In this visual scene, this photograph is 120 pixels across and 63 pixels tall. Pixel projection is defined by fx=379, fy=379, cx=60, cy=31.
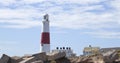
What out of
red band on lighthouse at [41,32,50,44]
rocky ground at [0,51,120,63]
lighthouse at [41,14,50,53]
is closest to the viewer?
rocky ground at [0,51,120,63]

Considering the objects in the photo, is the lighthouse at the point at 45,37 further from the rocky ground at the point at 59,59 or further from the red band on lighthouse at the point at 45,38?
the rocky ground at the point at 59,59

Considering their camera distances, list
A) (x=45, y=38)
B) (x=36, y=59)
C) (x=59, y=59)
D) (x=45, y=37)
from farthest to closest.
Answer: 1. (x=45, y=37)
2. (x=45, y=38)
3. (x=59, y=59)
4. (x=36, y=59)

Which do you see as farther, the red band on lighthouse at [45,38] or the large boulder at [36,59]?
the red band on lighthouse at [45,38]

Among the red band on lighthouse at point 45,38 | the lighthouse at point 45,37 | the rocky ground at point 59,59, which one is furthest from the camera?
the red band on lighthouse at point 45,38

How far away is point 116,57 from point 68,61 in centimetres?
400

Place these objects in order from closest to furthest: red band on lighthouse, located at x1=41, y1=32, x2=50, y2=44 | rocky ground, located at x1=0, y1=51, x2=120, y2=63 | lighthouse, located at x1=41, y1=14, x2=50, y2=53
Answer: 1. rocky ground, located at x1=0, y1=51, x2=120, y2=63
2. lighthouse, located at x1=41, y1=14, x2=50, y2=53
3. red band on lighthouse, located at x1=41, y1=32, x2=50, y2=44

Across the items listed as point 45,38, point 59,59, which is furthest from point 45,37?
point 59,59

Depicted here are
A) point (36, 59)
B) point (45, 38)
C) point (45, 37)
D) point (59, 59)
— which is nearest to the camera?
point (36, 59)

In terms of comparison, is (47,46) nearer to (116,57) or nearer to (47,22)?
(47,22)

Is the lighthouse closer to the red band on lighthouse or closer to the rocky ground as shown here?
the red band on lighthouse

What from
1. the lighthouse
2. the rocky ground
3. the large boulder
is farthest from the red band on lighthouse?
the large boulder

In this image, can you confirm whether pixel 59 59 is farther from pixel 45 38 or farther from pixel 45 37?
pixel 45 37

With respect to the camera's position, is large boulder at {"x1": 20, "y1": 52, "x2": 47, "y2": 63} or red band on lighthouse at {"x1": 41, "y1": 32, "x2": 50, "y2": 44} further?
red band on lighthouse at {"x1": 41, "y1": 32, "x2": 50, "y2": 44}

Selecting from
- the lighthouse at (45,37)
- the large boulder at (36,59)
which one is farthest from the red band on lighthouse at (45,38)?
the large boulder at (36,59)
